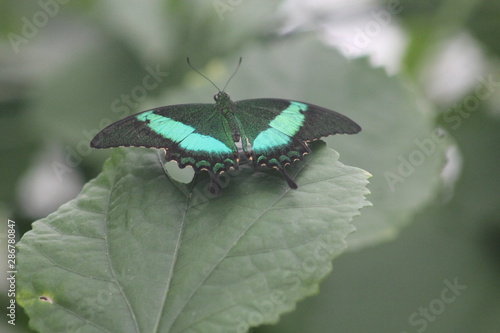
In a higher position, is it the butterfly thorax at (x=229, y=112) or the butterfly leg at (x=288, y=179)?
the butterfly thorax at (x=229, y=112)

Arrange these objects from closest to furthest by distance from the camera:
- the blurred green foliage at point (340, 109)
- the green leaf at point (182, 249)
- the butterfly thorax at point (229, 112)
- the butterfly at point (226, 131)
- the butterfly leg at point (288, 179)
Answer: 1. the green leaf at point (182, 249)
2. the butterfly leg at point (288, 179)
3. the butterfly at point (226, 131)
4. the butterfly thorax at point (229, 112)
5. the blurred green foliage at point (340, 109)

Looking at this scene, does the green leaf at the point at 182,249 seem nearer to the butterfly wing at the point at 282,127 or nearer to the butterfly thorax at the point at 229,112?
the butterfly wing at the point at 282,127

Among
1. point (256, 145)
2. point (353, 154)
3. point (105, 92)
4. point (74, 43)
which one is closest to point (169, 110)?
point (256, 145)

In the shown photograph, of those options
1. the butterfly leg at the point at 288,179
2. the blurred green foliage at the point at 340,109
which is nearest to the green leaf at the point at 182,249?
the butterfly leg at the point at 288,179

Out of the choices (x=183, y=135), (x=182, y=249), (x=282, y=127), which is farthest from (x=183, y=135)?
(x=182, y=249)

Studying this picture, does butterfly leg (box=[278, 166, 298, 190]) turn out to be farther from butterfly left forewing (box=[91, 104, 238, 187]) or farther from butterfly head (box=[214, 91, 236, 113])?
butterfly head (box=[214, 91, 236, 113])

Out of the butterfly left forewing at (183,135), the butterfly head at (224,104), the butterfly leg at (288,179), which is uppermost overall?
the butterfly head at (224,104)

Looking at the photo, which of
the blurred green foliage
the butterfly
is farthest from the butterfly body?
the blurred green foliage
